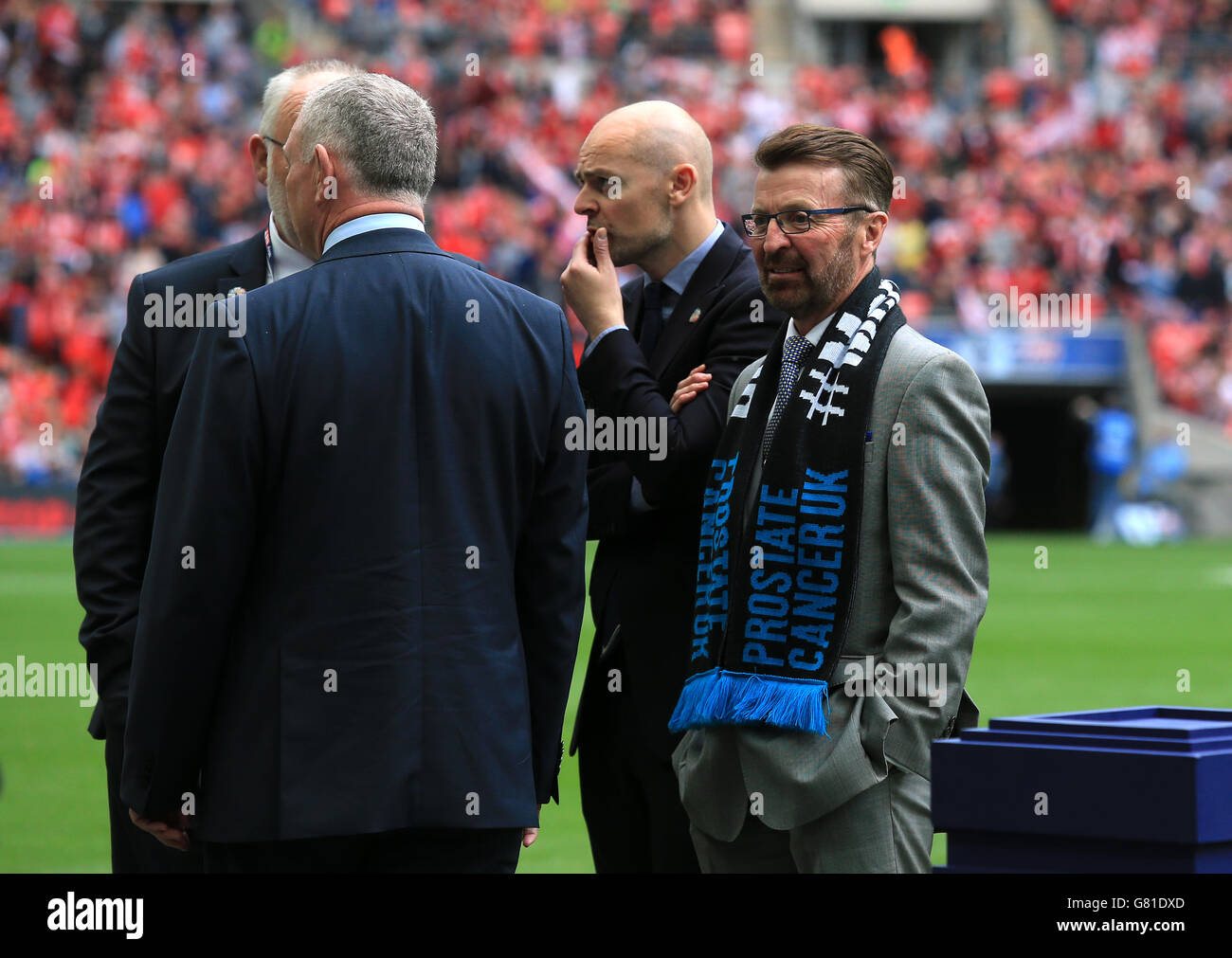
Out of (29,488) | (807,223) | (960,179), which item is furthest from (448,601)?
(960,179)

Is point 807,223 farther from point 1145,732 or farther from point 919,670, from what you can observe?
point 1145,732

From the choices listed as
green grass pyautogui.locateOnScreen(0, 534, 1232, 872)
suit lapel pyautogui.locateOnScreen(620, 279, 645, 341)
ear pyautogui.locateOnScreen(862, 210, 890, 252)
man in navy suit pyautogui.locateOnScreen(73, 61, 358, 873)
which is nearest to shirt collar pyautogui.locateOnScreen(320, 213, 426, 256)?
man in navy suit pyautogui.locateOnScreen(73, 61, 358, 873)

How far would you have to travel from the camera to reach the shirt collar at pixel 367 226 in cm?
321

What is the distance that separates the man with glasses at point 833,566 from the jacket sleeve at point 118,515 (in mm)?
1078

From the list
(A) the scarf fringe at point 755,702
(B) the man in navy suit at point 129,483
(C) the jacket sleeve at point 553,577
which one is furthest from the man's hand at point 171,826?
(A) the scarf fringe at point 755,702

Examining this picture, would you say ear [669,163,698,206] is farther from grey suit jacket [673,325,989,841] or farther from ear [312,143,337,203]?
ear [312,143,337,203]

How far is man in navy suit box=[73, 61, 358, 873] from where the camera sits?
3.55 metres

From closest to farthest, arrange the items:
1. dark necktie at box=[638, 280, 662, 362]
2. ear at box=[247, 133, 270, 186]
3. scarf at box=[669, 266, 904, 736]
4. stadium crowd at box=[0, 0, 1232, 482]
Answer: scarf at box=[669, 266, 904, 736], ear at box=[247, 133, 270, 186], dark necktie at box=[638, 280, 662, 362], stadium crowd at box=[0, 0, 1232, 482]

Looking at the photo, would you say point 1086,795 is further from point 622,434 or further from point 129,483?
point 129,483

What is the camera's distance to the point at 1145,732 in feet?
8.86

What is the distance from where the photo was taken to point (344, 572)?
3.03 meters

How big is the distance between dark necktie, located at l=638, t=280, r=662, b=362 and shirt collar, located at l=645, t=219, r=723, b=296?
0.04 metres

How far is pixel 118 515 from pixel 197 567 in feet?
2.25

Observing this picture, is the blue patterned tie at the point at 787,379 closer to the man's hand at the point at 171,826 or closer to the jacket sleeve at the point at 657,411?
the jacket sleeve at the point at 657,411
